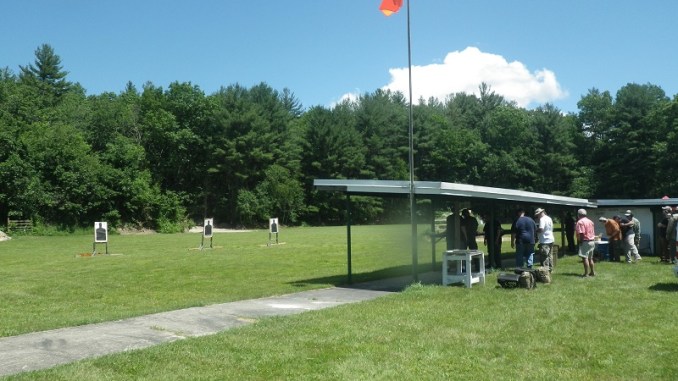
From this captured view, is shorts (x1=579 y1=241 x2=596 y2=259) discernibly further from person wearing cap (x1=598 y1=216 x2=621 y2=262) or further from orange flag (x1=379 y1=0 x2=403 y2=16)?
orange flag (x1=379 y1=0 x2=403 y2=16)

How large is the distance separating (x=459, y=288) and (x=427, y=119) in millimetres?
68454

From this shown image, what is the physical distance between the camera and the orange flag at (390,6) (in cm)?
1355

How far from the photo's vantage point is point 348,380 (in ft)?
20.9

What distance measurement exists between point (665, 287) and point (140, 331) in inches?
417

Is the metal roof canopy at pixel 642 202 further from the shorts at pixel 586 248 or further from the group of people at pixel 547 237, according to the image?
the shorts at pixel 586 248

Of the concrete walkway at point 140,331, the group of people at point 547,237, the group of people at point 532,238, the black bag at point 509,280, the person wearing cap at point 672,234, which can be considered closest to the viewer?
the concrete walkway at point 140,331

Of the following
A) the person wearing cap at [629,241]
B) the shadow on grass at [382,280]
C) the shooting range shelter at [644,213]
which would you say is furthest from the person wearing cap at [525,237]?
the shooting range shelter at [644,213]

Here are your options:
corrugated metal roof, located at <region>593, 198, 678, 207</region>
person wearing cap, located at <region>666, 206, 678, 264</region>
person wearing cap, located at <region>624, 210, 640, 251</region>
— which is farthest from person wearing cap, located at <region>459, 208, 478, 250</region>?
corrugated metal roof, located at <region>593, 198, 678, 207</region>

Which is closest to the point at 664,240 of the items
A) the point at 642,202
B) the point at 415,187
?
the point at 642,202

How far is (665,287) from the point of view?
1317 centimetres

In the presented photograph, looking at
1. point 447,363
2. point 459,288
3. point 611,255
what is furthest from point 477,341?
point 611,255

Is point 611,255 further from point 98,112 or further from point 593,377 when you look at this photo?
point 98,112

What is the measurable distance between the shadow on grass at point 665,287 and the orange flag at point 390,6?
26.3ft

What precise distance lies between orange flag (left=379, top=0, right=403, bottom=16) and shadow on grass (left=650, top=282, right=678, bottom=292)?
8027 mm
